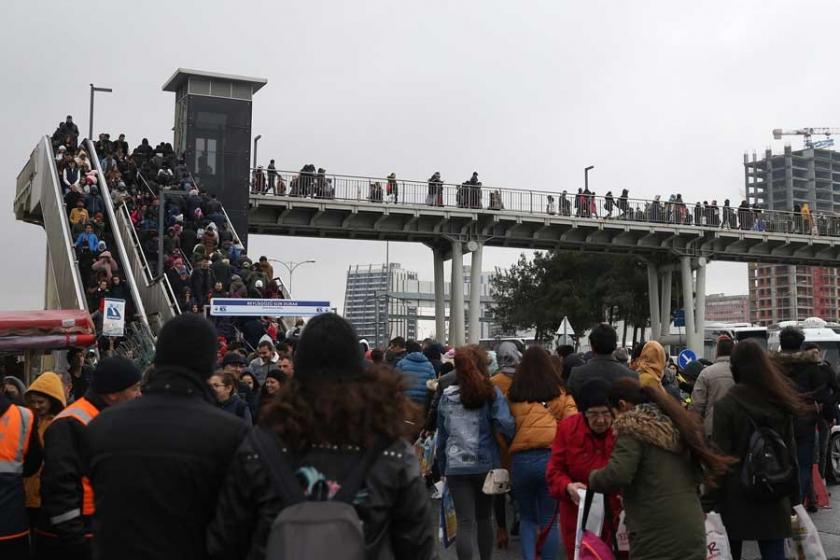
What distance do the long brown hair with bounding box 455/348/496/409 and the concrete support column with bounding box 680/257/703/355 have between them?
39.0 metres

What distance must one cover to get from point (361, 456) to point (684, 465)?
2.37m

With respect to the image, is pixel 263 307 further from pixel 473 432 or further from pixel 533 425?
pixel 533 425

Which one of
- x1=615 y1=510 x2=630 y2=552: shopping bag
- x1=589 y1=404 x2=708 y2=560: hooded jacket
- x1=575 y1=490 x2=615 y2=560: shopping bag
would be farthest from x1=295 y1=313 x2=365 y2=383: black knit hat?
x1=615 y1=510 x2=630 y2=552: shopping bag

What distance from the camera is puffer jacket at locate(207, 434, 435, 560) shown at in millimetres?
3029

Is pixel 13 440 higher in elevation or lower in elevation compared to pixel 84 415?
lower

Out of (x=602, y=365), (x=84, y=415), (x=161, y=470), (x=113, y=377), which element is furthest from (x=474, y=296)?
(x=161, y=470)

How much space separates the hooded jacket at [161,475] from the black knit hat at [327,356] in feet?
1.26

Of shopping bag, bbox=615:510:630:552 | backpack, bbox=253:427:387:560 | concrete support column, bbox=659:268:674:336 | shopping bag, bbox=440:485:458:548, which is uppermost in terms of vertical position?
concrete support column, bbox=659:268:674:336

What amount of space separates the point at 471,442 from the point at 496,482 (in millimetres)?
353

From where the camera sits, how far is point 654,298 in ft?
162

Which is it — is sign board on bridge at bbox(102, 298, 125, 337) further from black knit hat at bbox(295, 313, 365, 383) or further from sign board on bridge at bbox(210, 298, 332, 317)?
black knit hat at bbox(295, 313, 365, 383)

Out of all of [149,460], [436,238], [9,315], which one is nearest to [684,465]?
[149,460]

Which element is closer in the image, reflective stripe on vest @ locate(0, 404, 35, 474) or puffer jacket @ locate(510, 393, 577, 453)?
reflective stripe on vest @ locate(0, 404, 35, 474)

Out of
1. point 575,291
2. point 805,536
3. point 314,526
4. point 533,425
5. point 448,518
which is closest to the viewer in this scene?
point 314,526
